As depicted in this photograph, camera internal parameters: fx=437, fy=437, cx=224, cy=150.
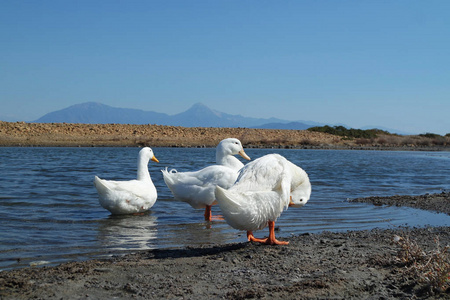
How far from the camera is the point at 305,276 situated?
4.73 meters

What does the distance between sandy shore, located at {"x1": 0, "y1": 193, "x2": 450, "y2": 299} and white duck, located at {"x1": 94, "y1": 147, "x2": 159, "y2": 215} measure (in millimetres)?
3550

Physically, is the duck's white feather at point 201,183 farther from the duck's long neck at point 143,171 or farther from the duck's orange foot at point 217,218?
the duck's long neck at point 143,171

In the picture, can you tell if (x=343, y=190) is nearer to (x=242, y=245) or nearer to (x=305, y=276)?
(x=242, y=245)

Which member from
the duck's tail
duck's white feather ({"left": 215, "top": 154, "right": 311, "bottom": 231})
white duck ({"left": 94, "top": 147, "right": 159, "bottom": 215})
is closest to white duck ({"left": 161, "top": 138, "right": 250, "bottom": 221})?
white duck ({"left": 94, "top": 147, "right": 159, "bottom": 215})

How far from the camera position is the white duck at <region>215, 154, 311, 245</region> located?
5590mm

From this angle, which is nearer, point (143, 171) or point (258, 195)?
point (258, 195)

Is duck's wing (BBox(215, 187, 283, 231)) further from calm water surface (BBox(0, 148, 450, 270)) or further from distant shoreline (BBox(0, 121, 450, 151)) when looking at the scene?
distant shoreline (BBox(0, 121, 450, 151))

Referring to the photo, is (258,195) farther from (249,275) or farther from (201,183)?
(201,183)

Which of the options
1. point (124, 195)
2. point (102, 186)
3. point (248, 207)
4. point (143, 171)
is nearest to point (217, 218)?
point (124, 195)

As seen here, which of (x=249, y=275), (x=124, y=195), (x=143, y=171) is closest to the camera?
(x=249, y=275)

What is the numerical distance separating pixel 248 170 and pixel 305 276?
2.00 meters

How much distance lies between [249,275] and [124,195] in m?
5.35

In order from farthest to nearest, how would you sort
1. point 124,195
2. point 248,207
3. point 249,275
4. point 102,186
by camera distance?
point 124,195 → point 102,186 → point 248,207 → point 249,275

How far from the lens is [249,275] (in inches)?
188
